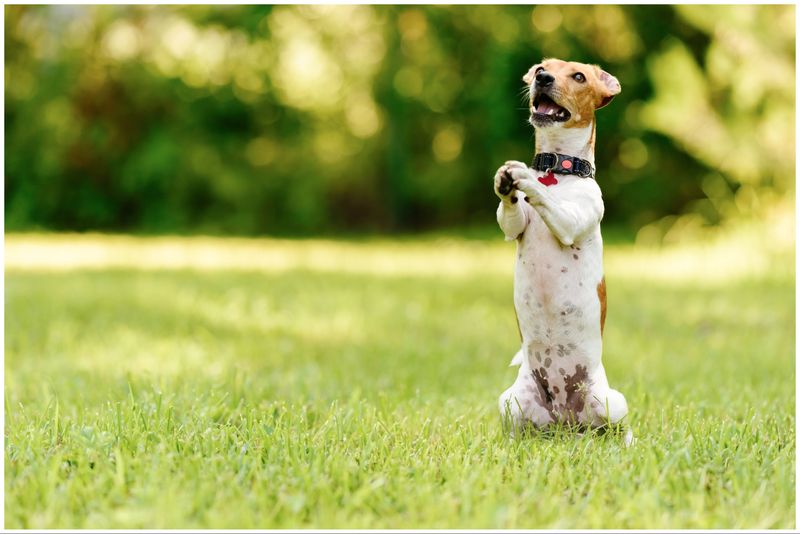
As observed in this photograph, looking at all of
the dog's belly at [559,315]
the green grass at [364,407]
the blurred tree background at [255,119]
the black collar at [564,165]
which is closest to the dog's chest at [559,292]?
the dog's belly at [559,315]

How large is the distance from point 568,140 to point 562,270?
41 centimetres

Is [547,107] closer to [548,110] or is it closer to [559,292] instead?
[548,110]

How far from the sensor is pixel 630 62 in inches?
574

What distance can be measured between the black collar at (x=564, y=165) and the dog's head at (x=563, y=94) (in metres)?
0.10

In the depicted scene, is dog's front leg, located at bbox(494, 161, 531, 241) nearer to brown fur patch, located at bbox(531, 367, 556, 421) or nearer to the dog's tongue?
the dog's tongue

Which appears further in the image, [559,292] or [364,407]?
[364,407]

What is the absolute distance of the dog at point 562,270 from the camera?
103 inches

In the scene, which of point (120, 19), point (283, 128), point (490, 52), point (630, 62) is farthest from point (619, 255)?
point (120, 19)

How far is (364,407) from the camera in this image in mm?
3328

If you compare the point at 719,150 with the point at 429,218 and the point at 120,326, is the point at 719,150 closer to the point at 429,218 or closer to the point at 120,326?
the point at 120,326

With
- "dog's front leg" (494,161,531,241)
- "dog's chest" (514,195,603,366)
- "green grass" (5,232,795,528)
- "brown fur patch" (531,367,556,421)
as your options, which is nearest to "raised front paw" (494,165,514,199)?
"dog's front leg" (494,161,531,241)

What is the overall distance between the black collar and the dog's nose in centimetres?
22

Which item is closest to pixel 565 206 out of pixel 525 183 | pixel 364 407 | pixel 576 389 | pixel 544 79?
pixel 525 183

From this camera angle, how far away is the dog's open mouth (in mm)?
2629
